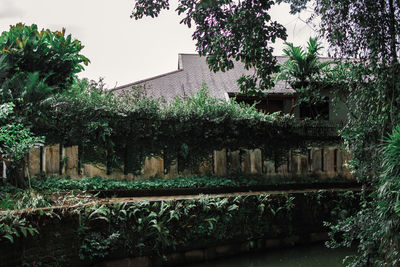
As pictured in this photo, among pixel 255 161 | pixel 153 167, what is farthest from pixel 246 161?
pixel 153 167

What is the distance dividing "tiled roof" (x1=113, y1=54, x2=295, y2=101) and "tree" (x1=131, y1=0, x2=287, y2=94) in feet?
20.6

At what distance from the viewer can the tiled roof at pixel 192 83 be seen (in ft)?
43.5

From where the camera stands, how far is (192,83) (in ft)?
47.4

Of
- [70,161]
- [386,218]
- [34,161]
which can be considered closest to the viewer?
[386,218]

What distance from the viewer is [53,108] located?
6.96 meters

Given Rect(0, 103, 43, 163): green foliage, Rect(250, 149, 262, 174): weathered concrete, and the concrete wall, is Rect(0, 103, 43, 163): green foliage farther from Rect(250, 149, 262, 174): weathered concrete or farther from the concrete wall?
Rect(250, 149, 262, 174): weathered concrete

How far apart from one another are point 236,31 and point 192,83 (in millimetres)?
8327

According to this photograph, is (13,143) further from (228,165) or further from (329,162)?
(329,162)

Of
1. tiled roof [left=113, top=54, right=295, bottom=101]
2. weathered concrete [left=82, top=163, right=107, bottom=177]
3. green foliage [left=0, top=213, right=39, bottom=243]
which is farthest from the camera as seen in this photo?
tiled roof [left=113, top=54, right=295, bottom=101]

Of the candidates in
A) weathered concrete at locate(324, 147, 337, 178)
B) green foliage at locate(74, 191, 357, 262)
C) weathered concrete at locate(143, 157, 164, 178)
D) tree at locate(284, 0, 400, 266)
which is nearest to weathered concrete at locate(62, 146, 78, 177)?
weathered concrete at locate(143, 157, 164, 178)

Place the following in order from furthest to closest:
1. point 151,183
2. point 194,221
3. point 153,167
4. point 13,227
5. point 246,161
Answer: point 246,161, point 153,167, point 151,183, point 194,221, point 13,227

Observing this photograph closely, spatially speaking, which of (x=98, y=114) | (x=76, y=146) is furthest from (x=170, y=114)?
(x=76, y=146)

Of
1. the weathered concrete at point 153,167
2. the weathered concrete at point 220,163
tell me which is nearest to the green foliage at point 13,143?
the weathered concrete at point 153,167

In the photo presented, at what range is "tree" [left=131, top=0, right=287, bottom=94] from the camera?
242 inches
